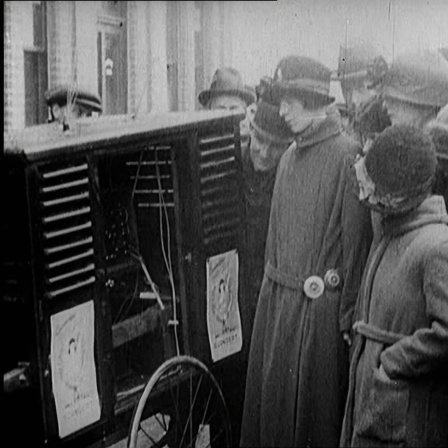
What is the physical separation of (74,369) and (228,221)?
0.72m

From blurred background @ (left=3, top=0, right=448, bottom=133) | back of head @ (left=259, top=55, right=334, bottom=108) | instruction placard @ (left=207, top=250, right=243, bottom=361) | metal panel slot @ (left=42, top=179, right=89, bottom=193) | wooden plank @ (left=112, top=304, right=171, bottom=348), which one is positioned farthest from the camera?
instruction placard @ (left=207, top=250, right=243, bottom=361)

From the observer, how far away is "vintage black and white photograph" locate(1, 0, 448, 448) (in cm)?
238

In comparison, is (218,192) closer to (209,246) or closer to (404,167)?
(209,246)

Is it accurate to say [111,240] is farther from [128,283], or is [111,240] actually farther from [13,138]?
[13,138]

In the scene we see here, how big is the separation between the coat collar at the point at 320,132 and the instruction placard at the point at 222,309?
48 centimetres

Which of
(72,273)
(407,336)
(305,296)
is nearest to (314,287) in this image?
(305,296)

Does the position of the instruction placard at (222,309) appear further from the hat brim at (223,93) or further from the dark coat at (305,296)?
the hat brim at (223,93)

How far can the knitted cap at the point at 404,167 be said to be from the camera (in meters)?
2.36

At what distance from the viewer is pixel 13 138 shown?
92.7 inches

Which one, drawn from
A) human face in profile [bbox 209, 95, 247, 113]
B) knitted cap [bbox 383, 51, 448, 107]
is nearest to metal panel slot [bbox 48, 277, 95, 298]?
human face in profile [bbox 209, 95, 247, 113]

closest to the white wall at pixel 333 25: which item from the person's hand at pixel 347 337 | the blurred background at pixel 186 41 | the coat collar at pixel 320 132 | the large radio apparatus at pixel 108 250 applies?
the blurred background at pixel 186 41

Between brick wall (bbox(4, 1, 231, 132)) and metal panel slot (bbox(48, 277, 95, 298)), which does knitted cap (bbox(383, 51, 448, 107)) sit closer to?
brick wall (bbox(4, 1, 231, 132))

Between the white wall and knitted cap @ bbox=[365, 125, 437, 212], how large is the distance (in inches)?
12.1

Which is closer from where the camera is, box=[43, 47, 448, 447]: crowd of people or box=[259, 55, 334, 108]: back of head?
box=[43, 47, 448, 447]: crowd of people
